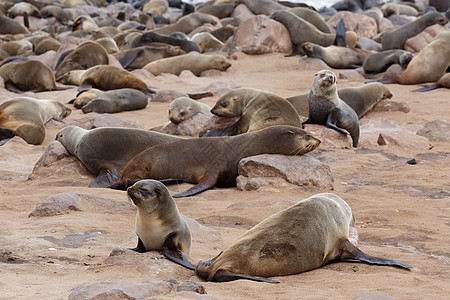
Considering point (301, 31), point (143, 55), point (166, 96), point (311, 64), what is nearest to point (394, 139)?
point (166, 96)

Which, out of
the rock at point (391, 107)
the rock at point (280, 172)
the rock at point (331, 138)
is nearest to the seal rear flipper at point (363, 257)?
the rock at point (280, 172)

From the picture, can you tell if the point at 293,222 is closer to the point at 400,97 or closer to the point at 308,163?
the point at 308,163

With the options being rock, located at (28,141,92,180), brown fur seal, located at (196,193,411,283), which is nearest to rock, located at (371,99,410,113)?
rock, located at (28,141,92,180)

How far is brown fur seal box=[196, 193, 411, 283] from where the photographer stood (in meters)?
3.11

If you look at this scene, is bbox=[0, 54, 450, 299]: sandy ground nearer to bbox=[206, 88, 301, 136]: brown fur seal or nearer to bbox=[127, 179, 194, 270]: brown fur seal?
bbox=[127, 179, 194, 270]: brown fur seal

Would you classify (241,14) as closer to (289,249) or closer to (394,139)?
(394,139)

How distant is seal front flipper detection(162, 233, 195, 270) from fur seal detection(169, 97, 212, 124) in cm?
454

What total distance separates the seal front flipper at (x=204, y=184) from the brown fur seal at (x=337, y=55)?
924cm

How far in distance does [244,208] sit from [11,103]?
200 inches

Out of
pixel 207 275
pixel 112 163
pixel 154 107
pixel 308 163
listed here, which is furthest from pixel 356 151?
pixel 207 275

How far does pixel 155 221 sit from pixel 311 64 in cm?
1150

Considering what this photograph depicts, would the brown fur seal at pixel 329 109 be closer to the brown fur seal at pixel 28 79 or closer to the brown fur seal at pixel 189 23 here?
the brown fur seal at pixel 28 79

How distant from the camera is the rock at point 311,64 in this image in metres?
14.6

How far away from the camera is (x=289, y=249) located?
3.18m
